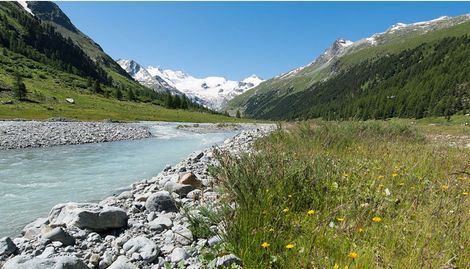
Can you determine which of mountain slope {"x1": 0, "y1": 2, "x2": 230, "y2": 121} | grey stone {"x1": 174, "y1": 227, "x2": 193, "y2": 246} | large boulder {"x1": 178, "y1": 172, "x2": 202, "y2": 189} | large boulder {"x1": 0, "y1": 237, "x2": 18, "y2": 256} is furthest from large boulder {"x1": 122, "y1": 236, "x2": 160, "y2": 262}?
mountain slope {"x1": 0, "y1": 2, "x2": 230, "y2": 121}

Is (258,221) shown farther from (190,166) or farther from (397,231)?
(190,166)

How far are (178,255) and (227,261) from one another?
3.59 feet

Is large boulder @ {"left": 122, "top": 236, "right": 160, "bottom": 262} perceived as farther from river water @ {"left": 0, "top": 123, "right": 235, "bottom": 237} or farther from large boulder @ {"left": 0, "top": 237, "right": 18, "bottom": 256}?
river water @ {"left": 0, "top": 123, "right": 235, "bottom": 237}

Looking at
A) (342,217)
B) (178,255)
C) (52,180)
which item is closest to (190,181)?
(178,255)

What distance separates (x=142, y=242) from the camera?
5.57 m

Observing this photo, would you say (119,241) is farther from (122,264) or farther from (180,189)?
(180,189)

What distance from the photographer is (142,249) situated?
542 centimetres

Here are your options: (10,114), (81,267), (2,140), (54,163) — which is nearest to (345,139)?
(81,267)

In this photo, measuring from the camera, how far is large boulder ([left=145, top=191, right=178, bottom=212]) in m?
7.70

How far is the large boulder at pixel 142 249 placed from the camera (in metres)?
5.24

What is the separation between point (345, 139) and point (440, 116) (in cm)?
11867

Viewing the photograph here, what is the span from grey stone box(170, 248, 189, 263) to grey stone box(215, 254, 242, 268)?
880mm

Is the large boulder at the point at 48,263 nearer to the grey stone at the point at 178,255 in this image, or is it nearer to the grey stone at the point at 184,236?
the grey stone at the point at 178,255

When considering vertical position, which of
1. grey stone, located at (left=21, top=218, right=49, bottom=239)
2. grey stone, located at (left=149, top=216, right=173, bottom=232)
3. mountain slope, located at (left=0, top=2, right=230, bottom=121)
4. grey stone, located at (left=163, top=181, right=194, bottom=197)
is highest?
mountain slope, located at (left=0, top=2, right=230, bottom=121)
